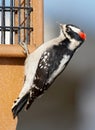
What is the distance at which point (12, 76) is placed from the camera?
968mm

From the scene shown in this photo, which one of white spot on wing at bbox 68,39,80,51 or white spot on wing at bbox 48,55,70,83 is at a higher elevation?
white spot on wing at bbox 68,39,80,51

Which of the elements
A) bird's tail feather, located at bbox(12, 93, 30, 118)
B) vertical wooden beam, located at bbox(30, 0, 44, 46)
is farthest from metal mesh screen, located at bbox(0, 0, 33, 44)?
bird's tail feather, located at bbox(12, 93, 30, 118)

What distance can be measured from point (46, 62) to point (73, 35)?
87 millimetres

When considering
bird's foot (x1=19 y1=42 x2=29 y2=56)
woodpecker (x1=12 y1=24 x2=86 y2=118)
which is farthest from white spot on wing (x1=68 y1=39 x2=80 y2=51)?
bird's foot (x1=19 y1=42 x2=29 y2=56)

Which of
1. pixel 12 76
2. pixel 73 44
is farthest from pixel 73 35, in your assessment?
pixel 12 76

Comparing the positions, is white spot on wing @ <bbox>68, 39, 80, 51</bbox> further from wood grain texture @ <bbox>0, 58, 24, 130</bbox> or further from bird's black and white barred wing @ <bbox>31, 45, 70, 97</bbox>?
wood grain texture @ <bbox>0, 58, 24, 130</bbox>

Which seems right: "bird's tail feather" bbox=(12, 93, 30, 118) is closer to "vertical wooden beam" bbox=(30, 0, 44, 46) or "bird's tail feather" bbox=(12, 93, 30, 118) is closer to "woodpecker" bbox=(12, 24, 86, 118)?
"woodpecker" bbox=(12, 24, 86, 118)

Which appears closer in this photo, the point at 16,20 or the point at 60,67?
the point at 60,67

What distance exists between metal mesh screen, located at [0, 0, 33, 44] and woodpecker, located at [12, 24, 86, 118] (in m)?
0.06

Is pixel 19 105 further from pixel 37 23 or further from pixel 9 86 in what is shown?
pixel 37 23

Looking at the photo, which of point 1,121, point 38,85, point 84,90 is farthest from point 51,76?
point 84,90

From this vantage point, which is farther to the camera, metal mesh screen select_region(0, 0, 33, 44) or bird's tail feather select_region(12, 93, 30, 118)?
metal mesh screen select_region(0, 0, 33, 44)

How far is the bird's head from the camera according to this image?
967mm

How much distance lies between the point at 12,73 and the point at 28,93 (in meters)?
0.07
